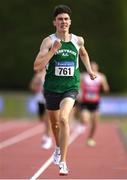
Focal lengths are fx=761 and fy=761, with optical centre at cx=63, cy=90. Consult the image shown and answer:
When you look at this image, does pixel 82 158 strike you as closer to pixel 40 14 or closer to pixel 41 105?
pixel 41 105

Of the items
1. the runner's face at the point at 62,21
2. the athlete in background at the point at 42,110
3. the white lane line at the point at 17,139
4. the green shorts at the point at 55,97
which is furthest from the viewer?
the white lane line at the point at 17,139

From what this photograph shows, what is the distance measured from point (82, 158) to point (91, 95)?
4528mm

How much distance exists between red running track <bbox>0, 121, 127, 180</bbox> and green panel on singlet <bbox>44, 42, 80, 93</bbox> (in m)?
1.47

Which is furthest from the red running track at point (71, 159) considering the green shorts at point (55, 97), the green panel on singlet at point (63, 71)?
the green panel on singlet at point (63, 71)

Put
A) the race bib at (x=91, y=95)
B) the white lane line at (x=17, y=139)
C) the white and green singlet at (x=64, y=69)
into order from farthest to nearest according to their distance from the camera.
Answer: the race bib at (x=91, y=95) < the white lane line at (x=17, y=139) < the white and green singlet at (x=64, y=69)

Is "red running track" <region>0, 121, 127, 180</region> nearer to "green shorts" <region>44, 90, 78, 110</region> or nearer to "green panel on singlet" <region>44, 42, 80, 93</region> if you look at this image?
"green shorts" <region>44, 90, 78, 110</region>

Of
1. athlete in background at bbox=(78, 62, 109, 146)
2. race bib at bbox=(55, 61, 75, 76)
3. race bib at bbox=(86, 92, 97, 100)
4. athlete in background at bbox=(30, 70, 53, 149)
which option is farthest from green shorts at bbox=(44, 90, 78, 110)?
race bib at bbox=(86, 92, 97, 100)

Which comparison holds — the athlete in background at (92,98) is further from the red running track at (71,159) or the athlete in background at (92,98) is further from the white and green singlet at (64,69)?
the white and green singlet at (64,69)

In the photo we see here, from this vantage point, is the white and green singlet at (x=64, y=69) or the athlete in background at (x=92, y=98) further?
the athlete in background at (x=92, y=98)

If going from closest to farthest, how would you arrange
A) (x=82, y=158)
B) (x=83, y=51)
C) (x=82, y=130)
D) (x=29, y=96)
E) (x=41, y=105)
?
(x=83, y=51) → (x=82, y=158) → (x=41, y=105) → (x=82, y=130) → (x=29, y=96)

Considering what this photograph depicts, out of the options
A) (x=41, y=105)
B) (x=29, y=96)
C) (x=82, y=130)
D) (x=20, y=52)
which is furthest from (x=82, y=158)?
(x=20, y=52)

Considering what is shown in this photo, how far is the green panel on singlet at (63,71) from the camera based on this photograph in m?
10.7

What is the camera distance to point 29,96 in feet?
115

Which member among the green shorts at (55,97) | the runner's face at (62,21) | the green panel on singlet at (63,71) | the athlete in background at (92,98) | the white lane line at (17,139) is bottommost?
the white lane line at (17,139)
